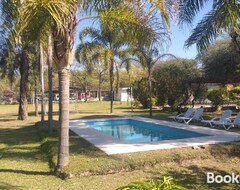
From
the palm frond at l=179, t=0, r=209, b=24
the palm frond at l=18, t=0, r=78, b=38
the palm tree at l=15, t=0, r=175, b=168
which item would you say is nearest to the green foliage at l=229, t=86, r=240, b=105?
the palm frond at l=179, t=0, r=209, b=24

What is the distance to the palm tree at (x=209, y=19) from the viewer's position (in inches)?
344

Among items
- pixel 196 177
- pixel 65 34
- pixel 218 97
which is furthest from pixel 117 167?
pixel 218 97

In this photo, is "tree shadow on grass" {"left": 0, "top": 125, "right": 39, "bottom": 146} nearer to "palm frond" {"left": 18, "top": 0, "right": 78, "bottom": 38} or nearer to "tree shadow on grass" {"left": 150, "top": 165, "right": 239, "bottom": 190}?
"tree shadow on grass" {"left": 150, "top": 165, "right": 239, "bottom": 190}

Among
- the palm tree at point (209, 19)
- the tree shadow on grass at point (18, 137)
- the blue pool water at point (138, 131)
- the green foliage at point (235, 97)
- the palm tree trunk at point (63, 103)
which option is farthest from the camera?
the blue pool water at point (138, 131)

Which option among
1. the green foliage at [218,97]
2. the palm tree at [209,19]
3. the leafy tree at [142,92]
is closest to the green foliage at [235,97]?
the palm tree at [209,19]

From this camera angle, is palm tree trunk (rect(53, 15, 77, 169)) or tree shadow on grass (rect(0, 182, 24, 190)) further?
palm tree trunk (rect(53, 15, 77, 169))

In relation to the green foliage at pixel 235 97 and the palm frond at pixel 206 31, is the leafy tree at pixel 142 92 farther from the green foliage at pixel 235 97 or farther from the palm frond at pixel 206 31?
the palm frond at pixel 206 31

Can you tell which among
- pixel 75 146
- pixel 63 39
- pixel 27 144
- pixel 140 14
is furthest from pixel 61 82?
pixel 27 144

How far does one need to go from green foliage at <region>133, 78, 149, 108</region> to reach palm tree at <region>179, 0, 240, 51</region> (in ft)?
60.1

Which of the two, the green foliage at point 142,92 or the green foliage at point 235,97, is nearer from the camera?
the green foliage at point 235,97

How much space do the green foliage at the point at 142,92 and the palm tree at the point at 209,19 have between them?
18318 mm

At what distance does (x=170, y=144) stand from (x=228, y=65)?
19.3m

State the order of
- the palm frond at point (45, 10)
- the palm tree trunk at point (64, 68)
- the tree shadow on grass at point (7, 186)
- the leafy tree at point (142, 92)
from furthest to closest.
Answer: the leafy tree at point (142, 92) → the palm tree trunk at point (64, 68) → the tree shadow on grass at point (7, 186) → the palm frond at point (45, 10)

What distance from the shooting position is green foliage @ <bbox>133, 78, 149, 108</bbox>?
98.1 ft
